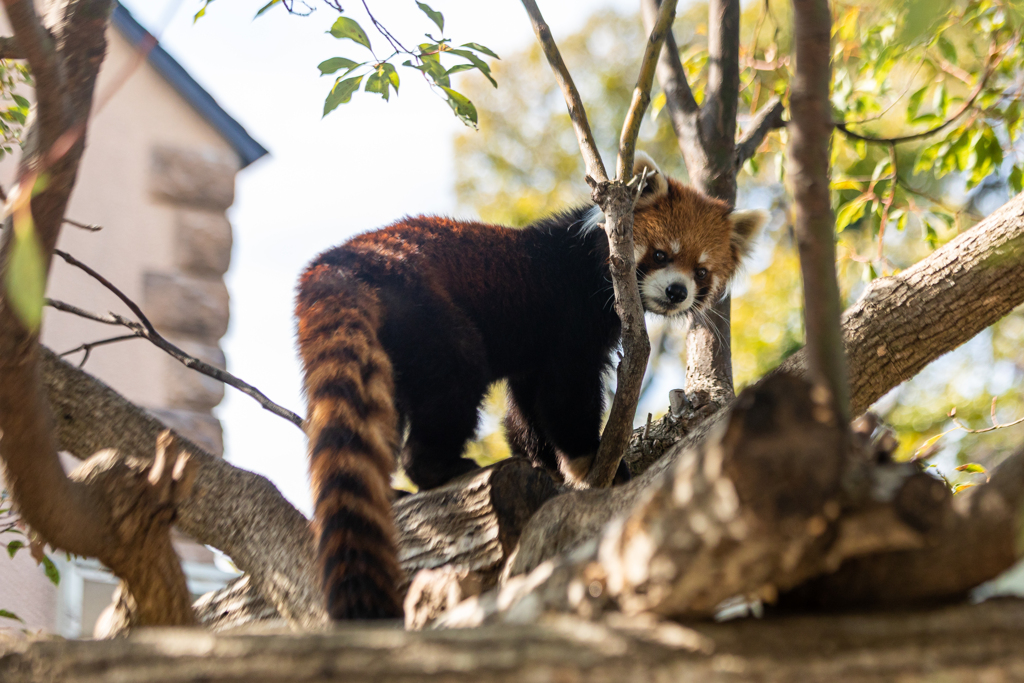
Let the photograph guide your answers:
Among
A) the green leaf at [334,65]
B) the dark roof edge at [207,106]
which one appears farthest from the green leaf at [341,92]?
the dark roof edge at [207,106]

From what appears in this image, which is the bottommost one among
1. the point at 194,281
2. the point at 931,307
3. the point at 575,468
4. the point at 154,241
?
the point at 575,468

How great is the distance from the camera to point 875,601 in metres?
1.16

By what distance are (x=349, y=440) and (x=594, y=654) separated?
111 cm

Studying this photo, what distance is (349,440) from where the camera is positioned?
201 cm

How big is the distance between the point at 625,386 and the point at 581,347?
97 cm

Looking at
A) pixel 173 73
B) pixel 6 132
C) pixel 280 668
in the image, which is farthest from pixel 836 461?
pixel 173 73

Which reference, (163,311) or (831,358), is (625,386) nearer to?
(831,358)

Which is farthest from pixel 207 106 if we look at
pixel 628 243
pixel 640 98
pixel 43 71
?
pixel 43 71

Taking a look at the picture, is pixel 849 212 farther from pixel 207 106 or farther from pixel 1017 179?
pixel 207 106

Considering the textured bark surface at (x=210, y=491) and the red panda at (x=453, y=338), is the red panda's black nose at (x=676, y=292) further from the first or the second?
the textured bark surface at (x=210, y=491)

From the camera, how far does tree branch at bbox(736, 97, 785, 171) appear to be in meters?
4.02

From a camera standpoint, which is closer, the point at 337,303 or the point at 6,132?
the point at 337,303

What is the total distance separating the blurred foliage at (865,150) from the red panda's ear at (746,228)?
0.33 meters

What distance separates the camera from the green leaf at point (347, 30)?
7.30 ft
